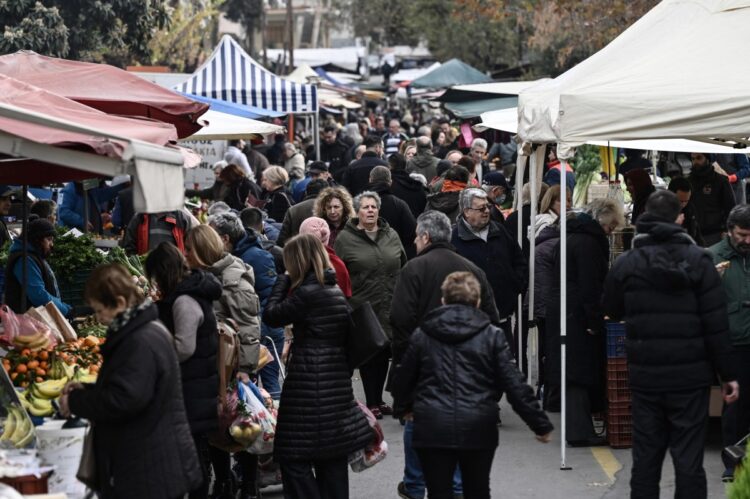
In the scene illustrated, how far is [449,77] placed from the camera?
109ft

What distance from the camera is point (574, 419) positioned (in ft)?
33.1

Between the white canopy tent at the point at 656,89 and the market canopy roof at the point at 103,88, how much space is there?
264 centimetres

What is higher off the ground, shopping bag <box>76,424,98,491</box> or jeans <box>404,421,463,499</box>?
shopping bag <box>76,424,98,491</box>

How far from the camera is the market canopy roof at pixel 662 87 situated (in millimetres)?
8461

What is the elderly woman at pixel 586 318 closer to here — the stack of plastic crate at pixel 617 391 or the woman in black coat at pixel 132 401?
the stack of plastic crate at pixel 617 391

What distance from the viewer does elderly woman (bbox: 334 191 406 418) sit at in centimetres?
1099

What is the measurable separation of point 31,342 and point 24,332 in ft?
0.64

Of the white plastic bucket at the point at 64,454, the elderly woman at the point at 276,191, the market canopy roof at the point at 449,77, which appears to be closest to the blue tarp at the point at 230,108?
the elderly woman at the point at 276,191

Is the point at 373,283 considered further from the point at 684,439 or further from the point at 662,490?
the point at 684,439

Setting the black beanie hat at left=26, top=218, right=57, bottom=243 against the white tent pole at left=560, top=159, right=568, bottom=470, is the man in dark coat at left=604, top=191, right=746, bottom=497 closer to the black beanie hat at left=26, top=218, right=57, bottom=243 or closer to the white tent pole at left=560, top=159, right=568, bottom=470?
the white tent pole at left=560, top=159, right=568, bottom=470

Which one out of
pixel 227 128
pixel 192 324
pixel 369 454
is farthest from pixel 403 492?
pixel 227 128

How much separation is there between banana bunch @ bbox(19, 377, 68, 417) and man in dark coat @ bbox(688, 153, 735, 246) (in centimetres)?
882

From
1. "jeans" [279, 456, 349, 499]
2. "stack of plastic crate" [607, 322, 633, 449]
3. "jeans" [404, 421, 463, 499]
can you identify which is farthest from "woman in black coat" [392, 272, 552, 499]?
"stack of plastic crate" [607, 322, 633, 449]

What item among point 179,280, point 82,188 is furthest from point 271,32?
point 179,280
